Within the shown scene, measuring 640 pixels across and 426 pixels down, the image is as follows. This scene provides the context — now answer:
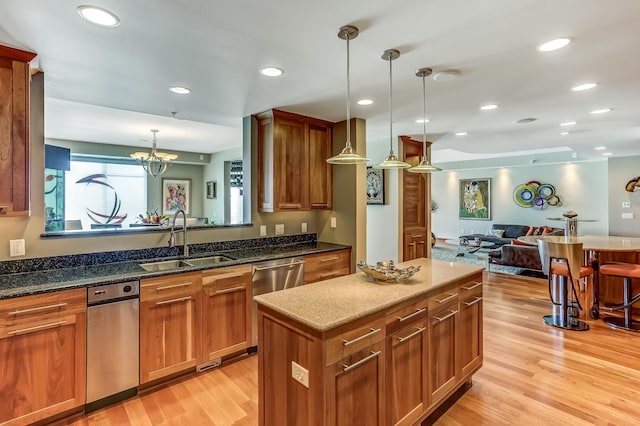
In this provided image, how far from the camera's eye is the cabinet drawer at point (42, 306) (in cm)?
189

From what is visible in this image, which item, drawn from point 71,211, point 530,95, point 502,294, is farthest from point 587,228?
point 71,211

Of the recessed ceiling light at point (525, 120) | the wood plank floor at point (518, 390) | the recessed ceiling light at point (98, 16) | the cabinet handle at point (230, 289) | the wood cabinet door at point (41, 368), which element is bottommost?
the wood plank floor at point (518, 390)

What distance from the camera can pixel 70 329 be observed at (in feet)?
6.90

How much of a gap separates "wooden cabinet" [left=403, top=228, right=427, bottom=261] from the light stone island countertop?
8.08 ft

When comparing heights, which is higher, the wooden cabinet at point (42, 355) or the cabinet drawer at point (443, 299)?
the cabinet drawer at point (443, 299)

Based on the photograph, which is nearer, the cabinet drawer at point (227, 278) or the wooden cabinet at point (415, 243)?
the cabinet drawer at point (227, 278)

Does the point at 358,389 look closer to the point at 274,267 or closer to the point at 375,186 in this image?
the point at 274,267

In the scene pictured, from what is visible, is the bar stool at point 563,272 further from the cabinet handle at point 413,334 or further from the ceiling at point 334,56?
the cabinet handle at point 413,334

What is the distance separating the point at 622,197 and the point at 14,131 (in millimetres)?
10113

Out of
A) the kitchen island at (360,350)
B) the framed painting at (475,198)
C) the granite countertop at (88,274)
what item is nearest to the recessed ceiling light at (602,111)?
the kitchen island at (360,350)

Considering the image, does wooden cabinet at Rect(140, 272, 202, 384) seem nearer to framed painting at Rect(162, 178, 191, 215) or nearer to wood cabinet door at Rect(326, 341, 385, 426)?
wood cabinet door at Rect(326, 341, 385, 426)

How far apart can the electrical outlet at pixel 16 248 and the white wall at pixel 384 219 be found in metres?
4.07

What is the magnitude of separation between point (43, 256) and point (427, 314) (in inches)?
112

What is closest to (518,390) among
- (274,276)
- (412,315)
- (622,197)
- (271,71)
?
(412,315)
